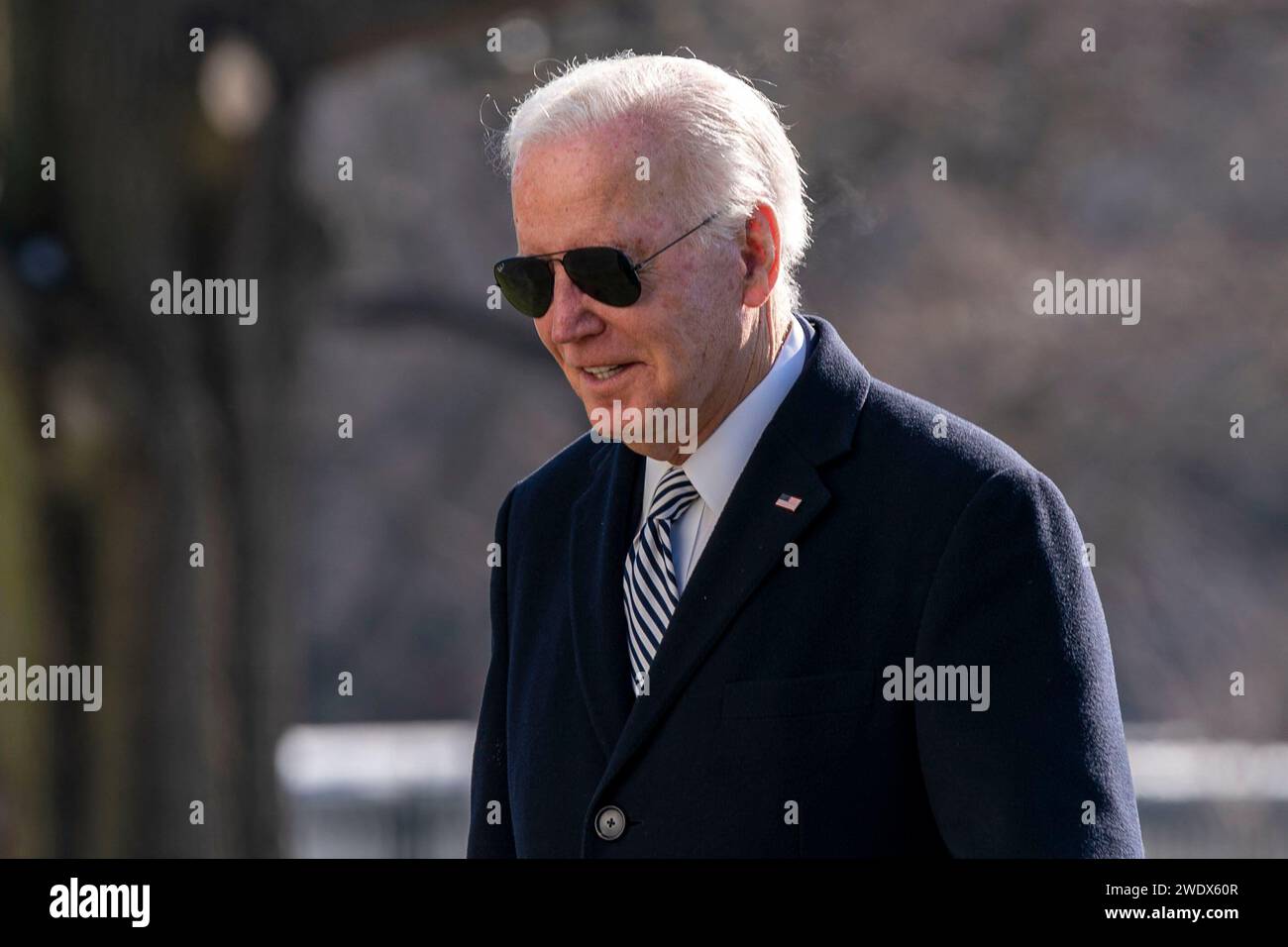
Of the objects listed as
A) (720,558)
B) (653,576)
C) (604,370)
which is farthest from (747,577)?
(604,370)

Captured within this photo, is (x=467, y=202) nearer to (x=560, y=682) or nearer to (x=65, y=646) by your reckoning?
(x=65, y=646)

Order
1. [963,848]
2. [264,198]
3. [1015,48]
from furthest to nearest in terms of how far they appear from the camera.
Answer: [1015,48], [264,198], [963,848]

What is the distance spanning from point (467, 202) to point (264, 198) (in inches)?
262

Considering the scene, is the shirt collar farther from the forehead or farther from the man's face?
the forehead

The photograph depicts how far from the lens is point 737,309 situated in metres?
3.31

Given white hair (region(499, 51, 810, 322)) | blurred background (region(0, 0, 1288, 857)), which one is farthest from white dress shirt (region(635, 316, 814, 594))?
blurred background (region(0, 0, 1288, 857))

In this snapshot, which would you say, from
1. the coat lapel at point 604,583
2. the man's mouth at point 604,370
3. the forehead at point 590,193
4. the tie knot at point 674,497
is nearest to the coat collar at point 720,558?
the coat lapel at point 604,583

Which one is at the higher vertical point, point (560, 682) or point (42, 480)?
point (42, 480)

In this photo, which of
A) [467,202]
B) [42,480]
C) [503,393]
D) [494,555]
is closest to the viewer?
[494,555]

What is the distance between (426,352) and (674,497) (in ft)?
42.8

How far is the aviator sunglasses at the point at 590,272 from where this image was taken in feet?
10.5

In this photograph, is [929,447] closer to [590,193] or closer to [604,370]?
[604,370]

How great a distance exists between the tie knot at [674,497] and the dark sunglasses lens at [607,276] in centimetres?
33
